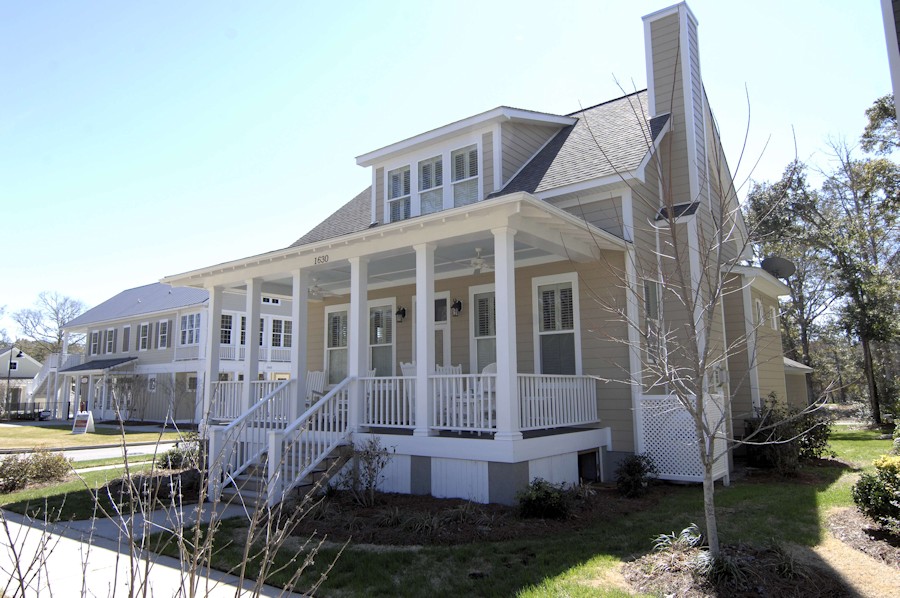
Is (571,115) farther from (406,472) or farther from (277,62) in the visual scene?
(406,472)

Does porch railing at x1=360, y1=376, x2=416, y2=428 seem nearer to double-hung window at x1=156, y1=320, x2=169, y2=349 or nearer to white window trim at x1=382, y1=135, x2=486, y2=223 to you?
white window trim at x1=382, y1=135, x2=486, y2=223

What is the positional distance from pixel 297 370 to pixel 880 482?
27.3 feet

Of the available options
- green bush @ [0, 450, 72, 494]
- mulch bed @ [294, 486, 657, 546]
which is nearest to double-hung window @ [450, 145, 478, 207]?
mulch bed @ [294, 486, 657, 546]

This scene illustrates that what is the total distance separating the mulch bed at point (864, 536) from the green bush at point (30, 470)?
36.5ft

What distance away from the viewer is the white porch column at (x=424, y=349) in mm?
8531

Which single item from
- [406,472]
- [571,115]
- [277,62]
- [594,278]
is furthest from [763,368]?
[277,62]

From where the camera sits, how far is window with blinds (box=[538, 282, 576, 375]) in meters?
10.6

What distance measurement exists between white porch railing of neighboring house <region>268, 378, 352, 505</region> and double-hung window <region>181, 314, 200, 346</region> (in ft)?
71.9

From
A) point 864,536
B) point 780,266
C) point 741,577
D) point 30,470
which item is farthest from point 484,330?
point 30,470

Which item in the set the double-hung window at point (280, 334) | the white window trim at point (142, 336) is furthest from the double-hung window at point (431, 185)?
the white window trim at point (142, 336)

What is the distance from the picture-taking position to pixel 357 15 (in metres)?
9.14

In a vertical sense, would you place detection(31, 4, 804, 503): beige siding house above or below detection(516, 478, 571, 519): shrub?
above

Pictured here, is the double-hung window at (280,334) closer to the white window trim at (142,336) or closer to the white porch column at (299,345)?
the white window trim at (142,336)

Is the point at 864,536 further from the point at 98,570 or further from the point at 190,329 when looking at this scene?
the point at 190,329
